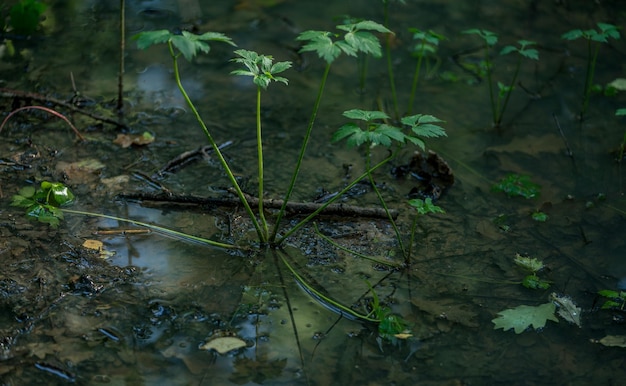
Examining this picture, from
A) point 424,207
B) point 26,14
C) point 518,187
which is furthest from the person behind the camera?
point 26,14

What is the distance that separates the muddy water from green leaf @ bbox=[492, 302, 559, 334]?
0.04 m

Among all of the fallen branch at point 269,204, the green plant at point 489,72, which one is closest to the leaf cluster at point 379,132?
the fallen branch at point 269,204

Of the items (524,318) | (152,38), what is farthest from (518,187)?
(152,38)

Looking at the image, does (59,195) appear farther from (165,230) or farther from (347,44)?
(347,44)

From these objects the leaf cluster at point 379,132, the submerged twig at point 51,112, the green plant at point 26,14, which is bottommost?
the submerged twig at point 51,112

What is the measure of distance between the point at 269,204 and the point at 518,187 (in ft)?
4.37

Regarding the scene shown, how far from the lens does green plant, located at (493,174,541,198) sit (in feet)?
12.0

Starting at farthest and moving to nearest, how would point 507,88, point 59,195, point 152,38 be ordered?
point 507,88 < point 59,195 < point 152,38

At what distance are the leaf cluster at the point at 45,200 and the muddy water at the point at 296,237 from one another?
0.19ft

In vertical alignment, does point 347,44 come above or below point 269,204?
above

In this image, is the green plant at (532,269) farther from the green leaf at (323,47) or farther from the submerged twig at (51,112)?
the submerged twig at (51,112)

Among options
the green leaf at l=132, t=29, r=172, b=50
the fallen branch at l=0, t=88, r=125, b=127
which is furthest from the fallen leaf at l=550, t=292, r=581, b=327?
the fallen branch at l=0, t=88, r=125, b=127

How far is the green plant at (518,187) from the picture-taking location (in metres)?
3.64

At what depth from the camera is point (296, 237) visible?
3.26m
